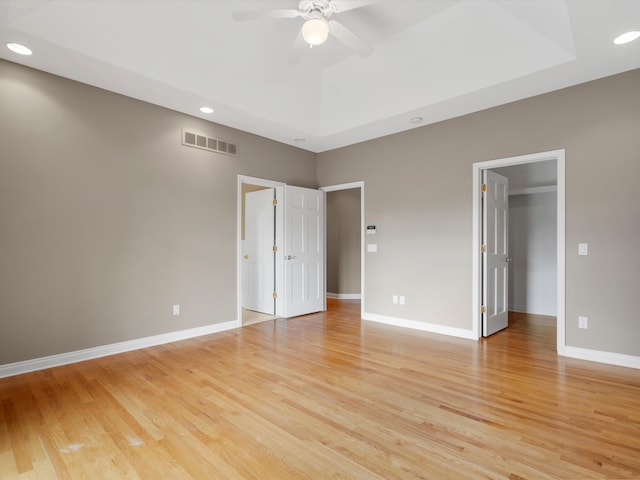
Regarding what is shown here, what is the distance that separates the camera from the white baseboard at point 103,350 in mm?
3100

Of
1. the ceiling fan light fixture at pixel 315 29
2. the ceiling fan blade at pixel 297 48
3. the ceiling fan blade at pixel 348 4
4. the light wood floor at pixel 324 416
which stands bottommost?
the light wood floor at pixel 324 416

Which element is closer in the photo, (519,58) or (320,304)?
(519,58)

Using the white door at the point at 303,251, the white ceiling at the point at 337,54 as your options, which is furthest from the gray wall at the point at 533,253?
the white door at the point at 303,251

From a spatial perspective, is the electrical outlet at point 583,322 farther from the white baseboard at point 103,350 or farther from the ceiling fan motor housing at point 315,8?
the white baseboard at point 103,350

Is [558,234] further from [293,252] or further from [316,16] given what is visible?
[293,252]

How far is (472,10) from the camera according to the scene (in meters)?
3.36

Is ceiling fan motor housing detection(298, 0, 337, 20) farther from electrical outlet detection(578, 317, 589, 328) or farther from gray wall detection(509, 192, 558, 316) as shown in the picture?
gray wall detection(509, 192, 558, 316)

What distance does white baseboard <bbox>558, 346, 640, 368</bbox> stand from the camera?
128 inches

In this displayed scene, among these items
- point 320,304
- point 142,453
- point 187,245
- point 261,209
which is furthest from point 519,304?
point 142,453

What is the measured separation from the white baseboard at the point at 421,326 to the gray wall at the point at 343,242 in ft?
7.16

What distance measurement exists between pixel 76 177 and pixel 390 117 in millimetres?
3822

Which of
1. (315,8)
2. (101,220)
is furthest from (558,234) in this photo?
(101,220)

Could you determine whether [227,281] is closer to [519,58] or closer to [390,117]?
[390,117]

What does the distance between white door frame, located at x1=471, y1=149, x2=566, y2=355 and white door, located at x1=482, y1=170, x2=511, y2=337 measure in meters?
0.10
